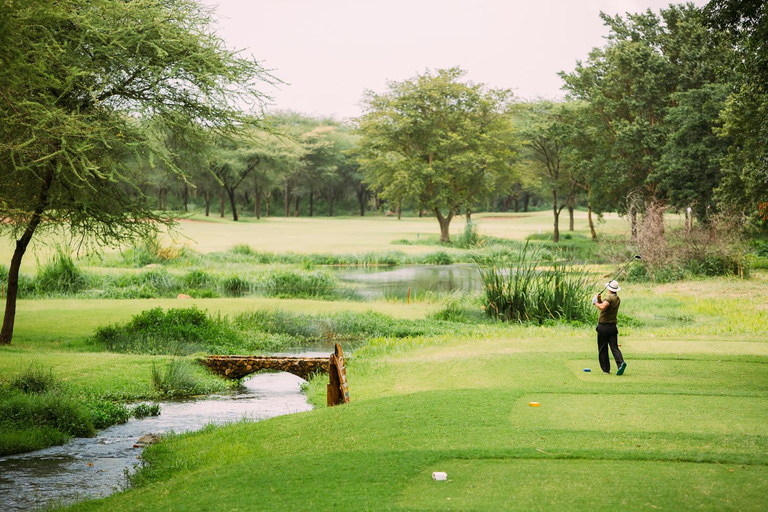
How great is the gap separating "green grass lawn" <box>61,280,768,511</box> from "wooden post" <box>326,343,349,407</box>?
18.6 inches

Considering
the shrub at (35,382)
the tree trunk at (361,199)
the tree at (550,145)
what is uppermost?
the tree at (550,145)

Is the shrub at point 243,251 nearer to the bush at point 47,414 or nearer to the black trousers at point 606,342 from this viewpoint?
the bush at point 47,414

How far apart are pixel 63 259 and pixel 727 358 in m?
22.4

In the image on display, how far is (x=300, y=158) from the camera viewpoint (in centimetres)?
8750

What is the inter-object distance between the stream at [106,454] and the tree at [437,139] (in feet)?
127

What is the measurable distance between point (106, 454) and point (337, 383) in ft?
10.6

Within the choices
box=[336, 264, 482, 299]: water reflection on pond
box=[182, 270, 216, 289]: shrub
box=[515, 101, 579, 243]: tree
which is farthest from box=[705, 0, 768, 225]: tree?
box=[182, 270, 216, 289]: shrub

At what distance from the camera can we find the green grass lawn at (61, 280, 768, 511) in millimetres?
6051

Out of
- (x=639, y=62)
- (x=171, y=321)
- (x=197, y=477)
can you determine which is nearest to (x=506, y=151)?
(x=639, y=62)

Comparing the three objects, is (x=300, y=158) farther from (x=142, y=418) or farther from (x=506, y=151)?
(x=142, y=418)

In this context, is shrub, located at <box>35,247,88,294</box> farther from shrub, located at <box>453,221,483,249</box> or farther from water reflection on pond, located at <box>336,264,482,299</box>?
shrub, located at <box>453,221,483,249</box>

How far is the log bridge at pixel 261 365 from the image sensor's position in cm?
1439

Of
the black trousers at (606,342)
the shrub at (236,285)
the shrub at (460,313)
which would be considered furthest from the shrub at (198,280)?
the black trousers at (606,342)

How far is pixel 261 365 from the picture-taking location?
568 inches
